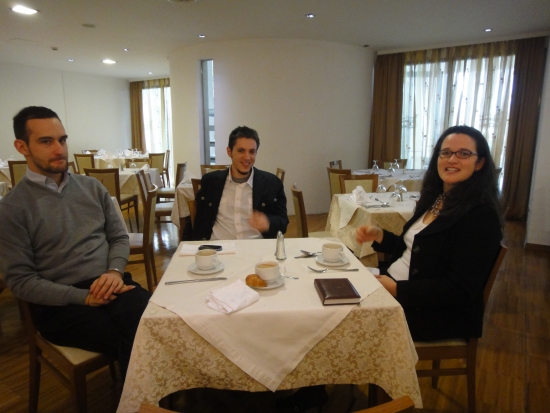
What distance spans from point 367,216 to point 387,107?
4.20 metres

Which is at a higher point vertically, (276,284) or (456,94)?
(456,94)

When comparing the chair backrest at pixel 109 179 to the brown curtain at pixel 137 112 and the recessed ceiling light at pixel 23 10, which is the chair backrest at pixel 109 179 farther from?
the brown curtain at pixel 137 112

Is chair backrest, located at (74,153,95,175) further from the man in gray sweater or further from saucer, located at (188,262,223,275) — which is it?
saucer, located at (188,262,223,275)

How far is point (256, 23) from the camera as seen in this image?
186 inches

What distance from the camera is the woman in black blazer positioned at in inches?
Result: 54.4

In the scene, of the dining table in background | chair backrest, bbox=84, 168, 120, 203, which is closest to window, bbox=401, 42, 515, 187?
the dining table in background

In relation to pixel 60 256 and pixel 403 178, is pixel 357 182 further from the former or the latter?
pixel 60 256

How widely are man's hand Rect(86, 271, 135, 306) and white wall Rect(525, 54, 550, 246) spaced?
4.45m

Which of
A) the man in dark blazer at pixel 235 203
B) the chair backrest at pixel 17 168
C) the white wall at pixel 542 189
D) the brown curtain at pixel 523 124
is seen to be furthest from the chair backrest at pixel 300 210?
the brown curtain at pixel 523 124

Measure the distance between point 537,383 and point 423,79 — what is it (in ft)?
17.2

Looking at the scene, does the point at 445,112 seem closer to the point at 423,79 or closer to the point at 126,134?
the point at 423,79

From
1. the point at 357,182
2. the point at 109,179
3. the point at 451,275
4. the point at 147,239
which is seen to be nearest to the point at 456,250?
the point at 451,275

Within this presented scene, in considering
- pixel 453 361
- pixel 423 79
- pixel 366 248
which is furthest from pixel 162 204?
pixel 423 79

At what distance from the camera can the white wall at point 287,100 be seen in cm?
562
